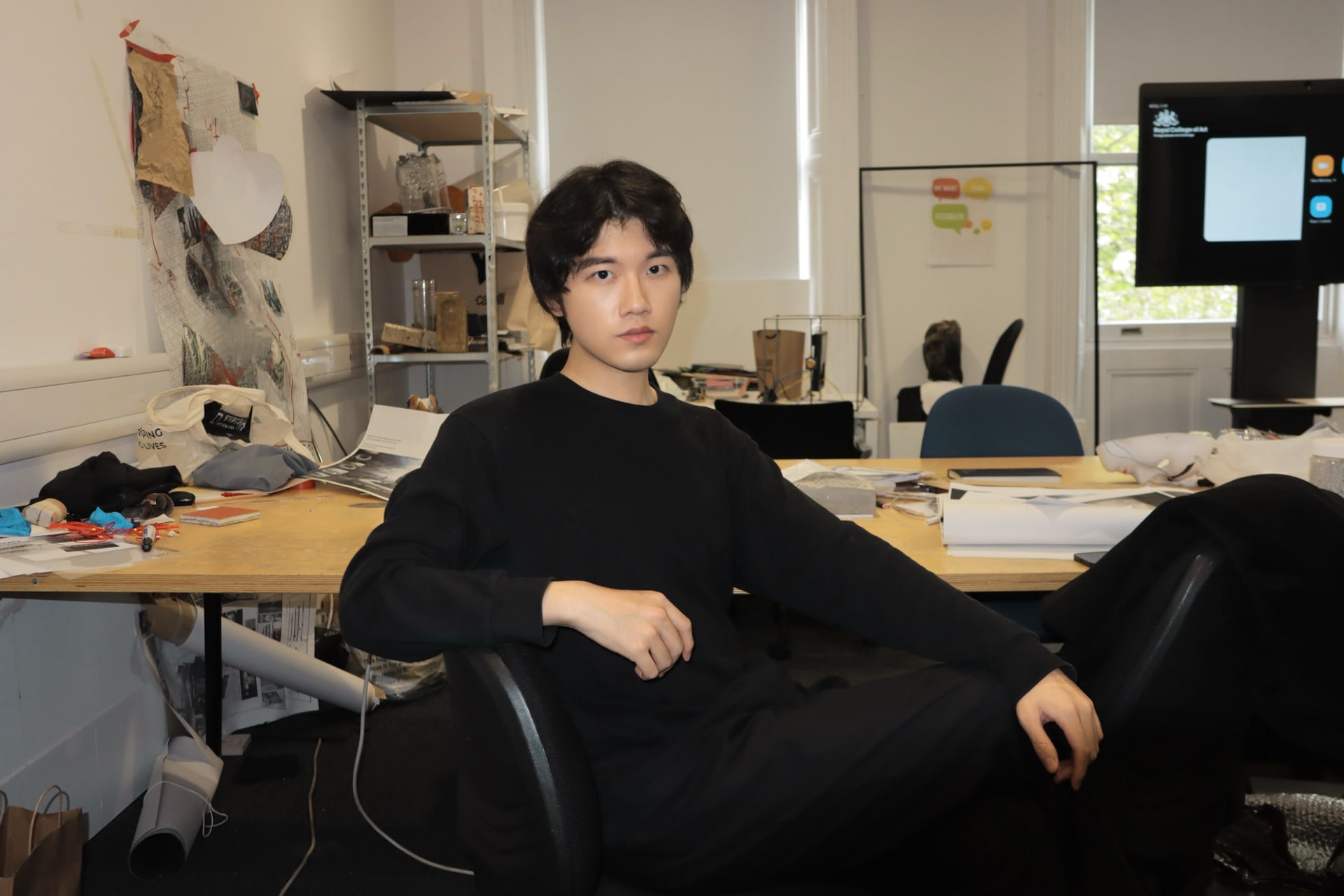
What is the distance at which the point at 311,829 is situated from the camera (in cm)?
207

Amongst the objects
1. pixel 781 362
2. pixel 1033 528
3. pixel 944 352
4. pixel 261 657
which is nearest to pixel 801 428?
pixel 781 362

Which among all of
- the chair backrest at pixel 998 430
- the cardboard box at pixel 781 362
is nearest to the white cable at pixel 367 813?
the chair backrest at pixel 998 430

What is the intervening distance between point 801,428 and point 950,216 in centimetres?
254

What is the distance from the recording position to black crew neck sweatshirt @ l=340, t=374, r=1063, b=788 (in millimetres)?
1052

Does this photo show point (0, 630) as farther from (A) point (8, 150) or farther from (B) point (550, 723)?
(B) point (550, 723)

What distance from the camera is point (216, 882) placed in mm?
1870

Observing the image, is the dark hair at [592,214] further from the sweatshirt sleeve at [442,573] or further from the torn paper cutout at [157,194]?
the torn paper cutout at [157,194]

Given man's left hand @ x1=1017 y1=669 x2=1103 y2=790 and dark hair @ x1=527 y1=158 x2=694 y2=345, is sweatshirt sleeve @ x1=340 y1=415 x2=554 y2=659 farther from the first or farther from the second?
man's left hand @ x1=1017 y1=669 x2=1103 y2=790

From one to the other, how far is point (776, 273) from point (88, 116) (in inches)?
135

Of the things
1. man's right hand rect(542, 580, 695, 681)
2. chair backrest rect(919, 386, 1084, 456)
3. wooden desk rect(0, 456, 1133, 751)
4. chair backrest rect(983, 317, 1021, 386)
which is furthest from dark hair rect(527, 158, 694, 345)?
chair backrest rect(983, 317, 1021, 386)

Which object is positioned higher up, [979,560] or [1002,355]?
[1002,355]

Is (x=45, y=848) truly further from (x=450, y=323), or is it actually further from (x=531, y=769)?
(x=450, y=323)

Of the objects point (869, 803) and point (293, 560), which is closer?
point (869, 803)

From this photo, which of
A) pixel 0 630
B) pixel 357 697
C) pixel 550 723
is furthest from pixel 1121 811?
pixel 357 697
